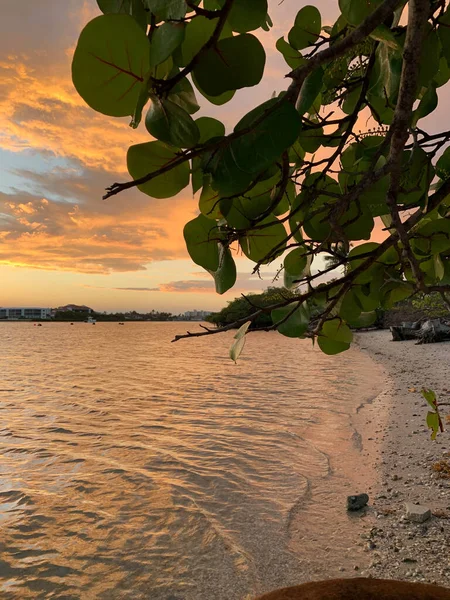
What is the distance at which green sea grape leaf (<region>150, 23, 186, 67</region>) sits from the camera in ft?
1.24

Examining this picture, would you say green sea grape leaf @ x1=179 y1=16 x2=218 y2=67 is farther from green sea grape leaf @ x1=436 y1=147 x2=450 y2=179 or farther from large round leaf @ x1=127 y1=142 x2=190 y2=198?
green sea grape leaf @ x1=436 y1=147 x2=450 y2=179

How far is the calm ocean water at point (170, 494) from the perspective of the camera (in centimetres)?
378

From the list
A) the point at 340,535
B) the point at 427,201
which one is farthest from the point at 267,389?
the point at 427,201

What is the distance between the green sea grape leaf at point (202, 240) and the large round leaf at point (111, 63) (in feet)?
1.14

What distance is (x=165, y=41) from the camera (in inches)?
15.3

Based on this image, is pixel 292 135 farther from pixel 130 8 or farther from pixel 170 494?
pixel 170 494

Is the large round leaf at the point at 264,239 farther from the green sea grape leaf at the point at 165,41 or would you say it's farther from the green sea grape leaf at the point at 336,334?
the green sea grape leaf at the point at 165,41

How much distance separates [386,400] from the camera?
444 inches

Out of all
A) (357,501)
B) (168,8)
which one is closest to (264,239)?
(168,8)

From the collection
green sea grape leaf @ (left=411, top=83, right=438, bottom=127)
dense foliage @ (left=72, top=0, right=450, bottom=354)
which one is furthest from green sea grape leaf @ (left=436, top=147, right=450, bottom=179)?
green sea grape leaf @ (left=411, top=83, right=438, bottom=127)

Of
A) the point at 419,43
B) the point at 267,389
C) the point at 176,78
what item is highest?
the point at 419,43

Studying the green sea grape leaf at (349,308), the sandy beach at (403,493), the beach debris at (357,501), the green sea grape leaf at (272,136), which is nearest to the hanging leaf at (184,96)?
the green sea grape leaf at (272,136)

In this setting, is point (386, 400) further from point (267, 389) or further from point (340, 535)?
point (340, 535)

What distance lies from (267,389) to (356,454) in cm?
738
